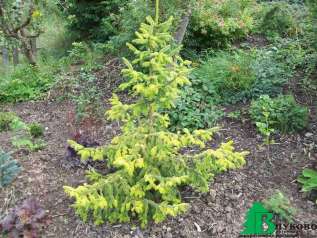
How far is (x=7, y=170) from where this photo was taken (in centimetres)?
420

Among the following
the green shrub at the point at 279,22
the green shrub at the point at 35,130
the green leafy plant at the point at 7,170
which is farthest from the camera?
the green shrub at the point at 279,22

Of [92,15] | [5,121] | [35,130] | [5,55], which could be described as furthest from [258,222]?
[5,55]

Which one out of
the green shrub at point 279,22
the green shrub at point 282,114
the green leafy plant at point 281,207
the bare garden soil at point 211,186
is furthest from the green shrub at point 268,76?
the green leafy plant at point 281,207

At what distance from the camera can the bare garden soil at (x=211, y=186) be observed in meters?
3.69

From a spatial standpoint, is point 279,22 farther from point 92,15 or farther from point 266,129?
point 92,15

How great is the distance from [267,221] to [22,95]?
15.0 feet

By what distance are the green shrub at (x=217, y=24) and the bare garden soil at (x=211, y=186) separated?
203 centimetres

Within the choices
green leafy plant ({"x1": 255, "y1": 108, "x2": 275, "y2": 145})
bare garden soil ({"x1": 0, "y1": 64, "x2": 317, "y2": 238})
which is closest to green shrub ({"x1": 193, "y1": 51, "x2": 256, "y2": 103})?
bare garden soil ({"x1": 0, "y1": 64, "x2": 317, "y2": 238})

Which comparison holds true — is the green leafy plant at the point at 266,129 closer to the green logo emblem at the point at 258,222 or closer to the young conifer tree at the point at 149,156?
the green logo emblem at the point at 258,222

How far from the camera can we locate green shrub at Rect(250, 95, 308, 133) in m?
4.95

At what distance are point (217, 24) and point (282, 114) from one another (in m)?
2.32

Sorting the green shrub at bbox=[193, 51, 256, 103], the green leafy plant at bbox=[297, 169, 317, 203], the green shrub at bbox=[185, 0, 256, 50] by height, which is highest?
the green shrub at bbox=[185, 0, 256, 50]

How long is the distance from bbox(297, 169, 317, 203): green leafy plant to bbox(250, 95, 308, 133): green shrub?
84cm

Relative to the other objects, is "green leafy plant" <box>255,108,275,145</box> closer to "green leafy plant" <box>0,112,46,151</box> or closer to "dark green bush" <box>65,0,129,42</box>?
"green leafy plant" <box>0,112,46,151</box>
